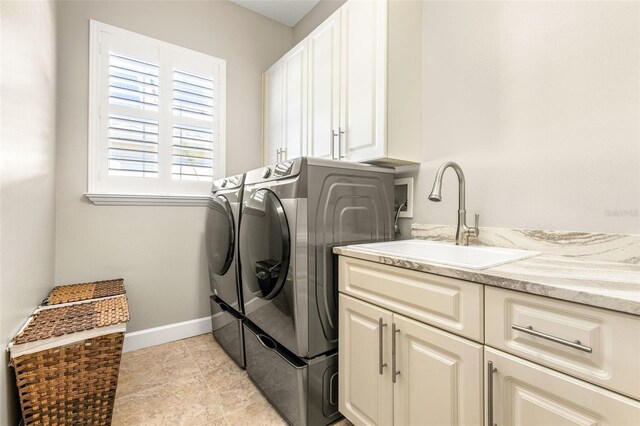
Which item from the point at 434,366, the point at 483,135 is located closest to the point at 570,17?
the point at 483,135

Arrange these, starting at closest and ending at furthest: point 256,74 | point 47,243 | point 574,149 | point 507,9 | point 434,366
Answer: point 434,366, point 574,149, point 507,9, point 47,243, point 256,74

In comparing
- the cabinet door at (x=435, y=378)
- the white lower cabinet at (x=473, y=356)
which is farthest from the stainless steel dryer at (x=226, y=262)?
the cabinet door at (x=435, y=378)

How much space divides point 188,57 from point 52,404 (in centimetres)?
237

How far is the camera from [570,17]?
1.21 metres

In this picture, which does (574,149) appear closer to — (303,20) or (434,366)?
(434,366)

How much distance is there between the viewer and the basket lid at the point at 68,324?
115 cm

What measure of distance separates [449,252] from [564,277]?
0.57 meters

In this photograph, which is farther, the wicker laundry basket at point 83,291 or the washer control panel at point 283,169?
the wicker laundry basket at point 83,291

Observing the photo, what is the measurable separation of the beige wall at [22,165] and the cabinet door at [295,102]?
1453mm

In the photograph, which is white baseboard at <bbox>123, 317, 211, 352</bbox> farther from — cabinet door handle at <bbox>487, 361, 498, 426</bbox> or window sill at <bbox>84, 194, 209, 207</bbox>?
cabinet door handle at <bbox>487, 361, 498, 426</bbox>

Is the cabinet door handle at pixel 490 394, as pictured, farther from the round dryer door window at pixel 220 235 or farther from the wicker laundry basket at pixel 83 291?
the wicker laundry basket at pixel 83 291

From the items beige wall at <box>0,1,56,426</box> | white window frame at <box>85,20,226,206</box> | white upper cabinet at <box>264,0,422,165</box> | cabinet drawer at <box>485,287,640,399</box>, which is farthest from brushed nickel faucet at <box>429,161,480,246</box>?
white window frame at <box>85,20,226,206</box>

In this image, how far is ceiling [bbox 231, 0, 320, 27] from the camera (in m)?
2.57

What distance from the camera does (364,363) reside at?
1.24 m
